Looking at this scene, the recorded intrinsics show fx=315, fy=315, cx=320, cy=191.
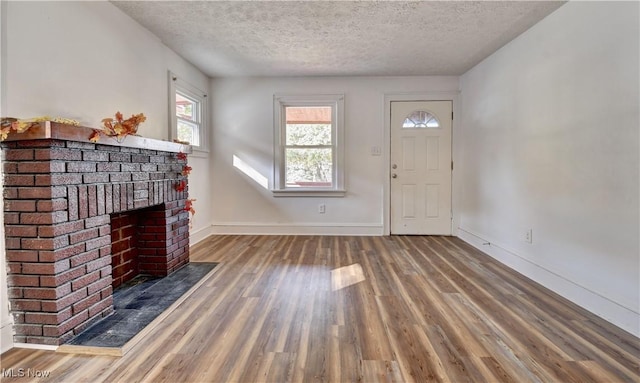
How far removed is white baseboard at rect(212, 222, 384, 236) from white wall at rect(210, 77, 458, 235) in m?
0.01

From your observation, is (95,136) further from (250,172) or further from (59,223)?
(250,172)

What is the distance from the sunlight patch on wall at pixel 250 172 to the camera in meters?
4.64

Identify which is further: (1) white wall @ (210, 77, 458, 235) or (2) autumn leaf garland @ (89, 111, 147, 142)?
(1) white wall @ (210, 77, 458, 235)

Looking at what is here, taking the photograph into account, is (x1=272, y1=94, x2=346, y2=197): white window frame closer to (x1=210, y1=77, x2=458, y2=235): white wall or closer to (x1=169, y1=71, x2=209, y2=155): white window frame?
(x1=210, y1=77, x2=458, y2=235): white wall

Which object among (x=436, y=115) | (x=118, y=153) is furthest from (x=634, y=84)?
(x=118, y=153)

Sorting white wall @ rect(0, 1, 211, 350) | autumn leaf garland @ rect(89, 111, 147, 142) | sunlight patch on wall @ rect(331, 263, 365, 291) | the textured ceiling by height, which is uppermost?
the textured ceiling

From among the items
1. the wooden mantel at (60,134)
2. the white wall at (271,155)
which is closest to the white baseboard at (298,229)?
the white wall at (271,155)

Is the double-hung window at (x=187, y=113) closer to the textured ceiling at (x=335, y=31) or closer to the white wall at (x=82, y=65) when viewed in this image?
the white wall at (x=82, y=65)

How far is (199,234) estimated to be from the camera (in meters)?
4.24

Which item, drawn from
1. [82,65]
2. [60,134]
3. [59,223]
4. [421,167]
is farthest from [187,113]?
[421,167]

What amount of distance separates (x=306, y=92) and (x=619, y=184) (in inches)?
141

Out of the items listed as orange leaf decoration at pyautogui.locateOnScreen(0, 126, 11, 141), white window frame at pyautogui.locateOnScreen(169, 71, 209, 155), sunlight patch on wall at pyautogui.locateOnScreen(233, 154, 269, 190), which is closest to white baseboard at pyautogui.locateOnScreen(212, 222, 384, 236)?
sunlight patch on wall at pyautogui.locateOnScreen(233, 154, 269, 190)

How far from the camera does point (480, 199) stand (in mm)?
3891

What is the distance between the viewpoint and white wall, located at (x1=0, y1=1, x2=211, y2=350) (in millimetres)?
1754
